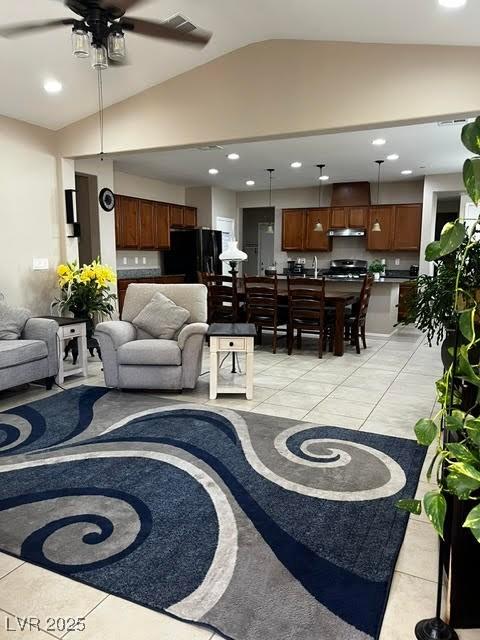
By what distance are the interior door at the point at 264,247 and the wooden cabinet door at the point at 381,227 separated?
10.4 feet

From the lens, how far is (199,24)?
355 cm

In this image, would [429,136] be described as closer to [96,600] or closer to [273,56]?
[273,56]

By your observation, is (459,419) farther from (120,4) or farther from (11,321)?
(11,321)

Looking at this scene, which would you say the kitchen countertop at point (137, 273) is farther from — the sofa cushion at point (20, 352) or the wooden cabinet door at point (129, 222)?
the sofa cushion at point (20, 352)

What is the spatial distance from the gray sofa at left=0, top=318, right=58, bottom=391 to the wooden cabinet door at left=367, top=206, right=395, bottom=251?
6428 millimetres

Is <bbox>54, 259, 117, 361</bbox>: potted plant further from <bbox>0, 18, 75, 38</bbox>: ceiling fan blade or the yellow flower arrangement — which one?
<bbox>0, 18, 75, 38</bbox>: ceiling fan blade

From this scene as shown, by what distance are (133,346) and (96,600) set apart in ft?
8.29

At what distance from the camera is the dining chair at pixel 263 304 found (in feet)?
18.9

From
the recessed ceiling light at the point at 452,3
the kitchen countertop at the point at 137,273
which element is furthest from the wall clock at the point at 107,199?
the recessed ceiling light at the point at 452,3

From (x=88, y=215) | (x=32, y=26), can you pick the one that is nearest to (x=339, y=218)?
(x=88, y=215)

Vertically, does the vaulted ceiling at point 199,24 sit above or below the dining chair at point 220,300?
above

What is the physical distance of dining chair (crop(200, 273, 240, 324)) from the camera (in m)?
6.05

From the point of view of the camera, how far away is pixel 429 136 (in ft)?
17.7

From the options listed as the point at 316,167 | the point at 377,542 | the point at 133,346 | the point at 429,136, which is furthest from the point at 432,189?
the point at 377,542
